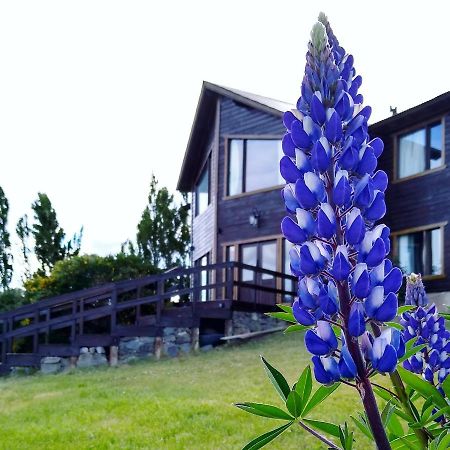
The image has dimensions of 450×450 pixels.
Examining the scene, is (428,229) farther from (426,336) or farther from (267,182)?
(426,336)

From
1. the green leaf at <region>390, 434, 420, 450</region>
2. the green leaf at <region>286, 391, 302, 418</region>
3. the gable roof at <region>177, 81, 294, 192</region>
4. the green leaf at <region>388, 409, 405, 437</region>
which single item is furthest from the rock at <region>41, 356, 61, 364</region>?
the green leaf at <region>286, 391, 302, 418</region>

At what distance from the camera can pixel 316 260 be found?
1891 millimetres

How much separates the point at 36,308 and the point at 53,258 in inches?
568

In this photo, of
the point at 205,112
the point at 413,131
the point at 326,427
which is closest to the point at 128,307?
the point at 205,112

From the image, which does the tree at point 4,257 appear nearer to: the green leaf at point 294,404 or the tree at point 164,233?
the tree at point 164,233

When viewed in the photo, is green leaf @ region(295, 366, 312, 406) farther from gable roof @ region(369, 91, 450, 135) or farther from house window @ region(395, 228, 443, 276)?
gable roof @ region(369, 91, 450, 135)

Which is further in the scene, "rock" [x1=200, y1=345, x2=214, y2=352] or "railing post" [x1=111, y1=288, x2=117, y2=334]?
"railing post" [x1=111, y1=288, x2=117, y2=334]

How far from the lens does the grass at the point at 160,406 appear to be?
744 centimetres

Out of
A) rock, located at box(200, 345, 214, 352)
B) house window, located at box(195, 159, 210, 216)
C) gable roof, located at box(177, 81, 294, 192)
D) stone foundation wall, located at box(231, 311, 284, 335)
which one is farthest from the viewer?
house window, located at box(195, 159, 210, 216)

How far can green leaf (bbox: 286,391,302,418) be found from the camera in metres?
1.83

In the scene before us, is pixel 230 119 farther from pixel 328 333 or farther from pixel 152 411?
pixel 328 333

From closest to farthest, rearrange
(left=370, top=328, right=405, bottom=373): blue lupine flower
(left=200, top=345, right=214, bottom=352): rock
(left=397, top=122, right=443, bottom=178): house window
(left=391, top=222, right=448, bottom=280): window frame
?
(left=370, top=328, right=405, bottom=373): blue lupine flower < (left=200, top=345, right=214, bottom=352): rock < (left=391, top=222, right=448, bottom=280): window frame < (left=397, top=122, right=443, bottom=178): house window

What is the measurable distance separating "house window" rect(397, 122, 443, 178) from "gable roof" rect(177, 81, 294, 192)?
330 centimetres

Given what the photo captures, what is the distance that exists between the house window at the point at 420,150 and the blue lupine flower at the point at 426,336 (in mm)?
14929
